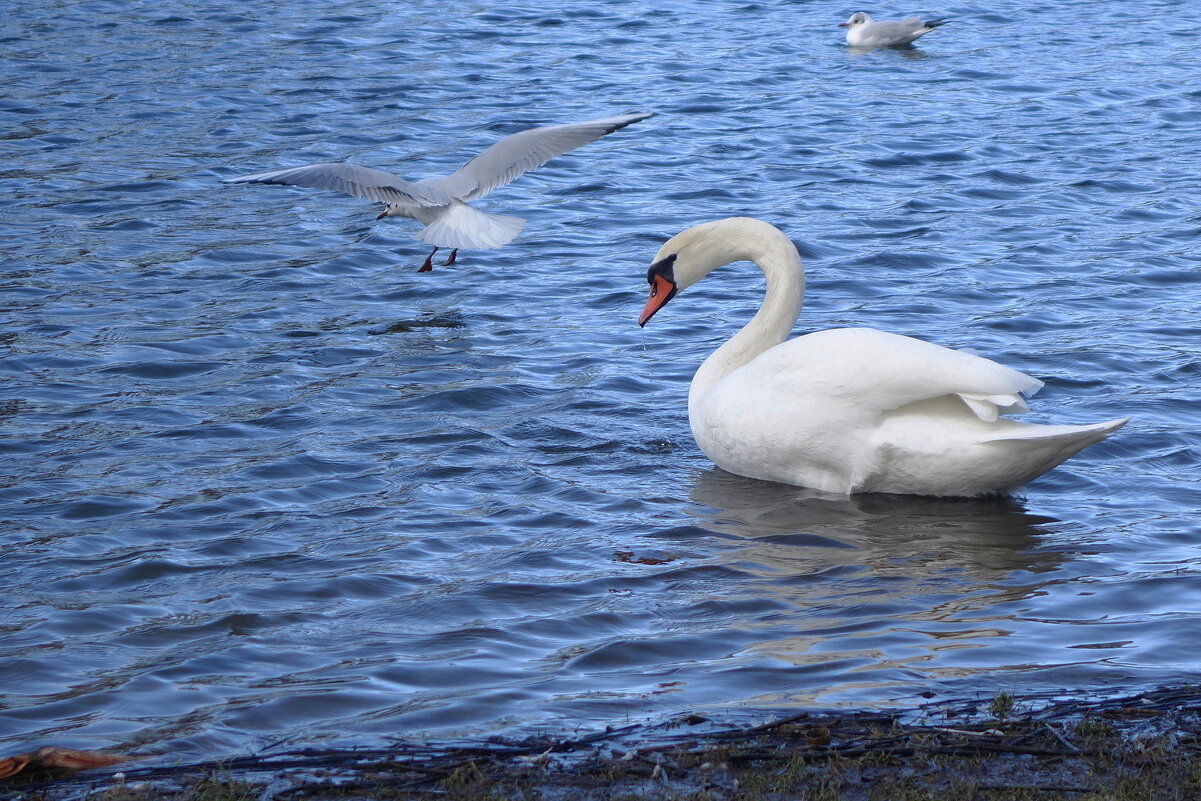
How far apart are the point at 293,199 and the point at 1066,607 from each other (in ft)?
26.5

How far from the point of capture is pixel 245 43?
55.5ft

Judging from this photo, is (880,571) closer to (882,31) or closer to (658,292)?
(658,292)

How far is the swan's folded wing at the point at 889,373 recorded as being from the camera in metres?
5.69

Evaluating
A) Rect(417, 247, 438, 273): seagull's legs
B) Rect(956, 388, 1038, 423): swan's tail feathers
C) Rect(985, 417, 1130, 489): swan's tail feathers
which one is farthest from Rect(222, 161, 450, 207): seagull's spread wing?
Rect(985, 417, 1130, 489): swan's tail feathers

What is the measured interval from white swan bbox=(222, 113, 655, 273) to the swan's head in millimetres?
1904

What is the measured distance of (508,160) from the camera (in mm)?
10250

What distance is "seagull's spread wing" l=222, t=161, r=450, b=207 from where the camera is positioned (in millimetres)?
8617

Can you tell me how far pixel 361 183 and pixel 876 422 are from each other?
4.29 meters

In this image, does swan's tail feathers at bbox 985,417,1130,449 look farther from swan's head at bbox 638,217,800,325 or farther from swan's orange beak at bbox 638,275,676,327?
swan's orange beak at bbox 638,275,676,327

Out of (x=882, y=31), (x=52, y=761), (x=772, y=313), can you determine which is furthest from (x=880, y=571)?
(x=882, y=31)

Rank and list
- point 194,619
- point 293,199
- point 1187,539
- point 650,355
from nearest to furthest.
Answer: point 194,619
point 1187,539
point 650,355
point 293,199

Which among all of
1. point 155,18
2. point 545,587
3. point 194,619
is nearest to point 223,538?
point 194,619

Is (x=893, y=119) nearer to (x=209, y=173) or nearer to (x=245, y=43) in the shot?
(x=209, y=173)

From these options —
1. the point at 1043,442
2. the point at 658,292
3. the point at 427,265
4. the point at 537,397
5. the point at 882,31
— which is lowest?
the point at 882,31
